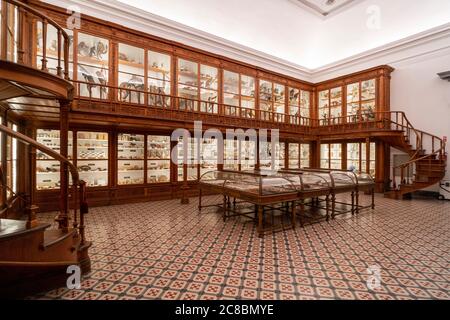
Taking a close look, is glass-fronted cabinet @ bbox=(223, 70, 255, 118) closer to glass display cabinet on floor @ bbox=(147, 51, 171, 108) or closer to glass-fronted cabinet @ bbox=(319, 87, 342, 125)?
glass display cabinet on floor @ bbox=(147, 51, 171, 108)

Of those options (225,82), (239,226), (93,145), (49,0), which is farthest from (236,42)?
(239,226)

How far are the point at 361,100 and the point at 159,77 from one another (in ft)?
29.1

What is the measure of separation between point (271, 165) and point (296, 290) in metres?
8.20

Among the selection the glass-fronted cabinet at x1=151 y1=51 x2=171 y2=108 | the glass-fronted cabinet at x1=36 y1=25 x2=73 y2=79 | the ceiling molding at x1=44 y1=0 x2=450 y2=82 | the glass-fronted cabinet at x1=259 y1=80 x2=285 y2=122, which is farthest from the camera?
the glass-fronted cabinet at x1=259 y1=80 x2=285 y2=122

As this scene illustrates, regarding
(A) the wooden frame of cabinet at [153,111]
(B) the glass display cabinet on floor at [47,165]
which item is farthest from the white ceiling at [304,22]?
(B) the glass display cabinet on floor at [47,165]

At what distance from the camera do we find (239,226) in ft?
17.0

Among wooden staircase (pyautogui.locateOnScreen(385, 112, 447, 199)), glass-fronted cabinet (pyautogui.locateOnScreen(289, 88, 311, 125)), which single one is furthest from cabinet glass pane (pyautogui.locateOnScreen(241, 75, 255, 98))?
wooden staircase (pyautogui.locateOnScreen(385, 112, 447, 199))

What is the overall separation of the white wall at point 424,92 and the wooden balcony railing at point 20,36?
11576 mm

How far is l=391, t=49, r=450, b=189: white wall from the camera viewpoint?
853cm

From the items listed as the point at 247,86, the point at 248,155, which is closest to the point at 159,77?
the point at 247,86

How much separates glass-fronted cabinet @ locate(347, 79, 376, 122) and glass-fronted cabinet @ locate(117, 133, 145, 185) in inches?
344

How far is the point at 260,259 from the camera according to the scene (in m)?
3.49

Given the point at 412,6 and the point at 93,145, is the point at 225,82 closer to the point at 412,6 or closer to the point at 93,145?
the point at 93,145

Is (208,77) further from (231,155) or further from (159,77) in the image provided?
(231,155)
